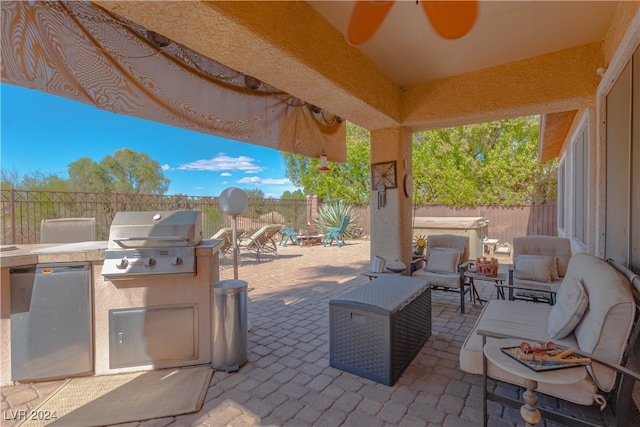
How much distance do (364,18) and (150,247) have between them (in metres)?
2.41

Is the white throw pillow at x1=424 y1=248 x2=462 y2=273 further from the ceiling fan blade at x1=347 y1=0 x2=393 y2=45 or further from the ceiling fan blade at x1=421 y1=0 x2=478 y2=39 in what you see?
the ceiling fan blade at x1=347 y1=0 x2=393 y2=45

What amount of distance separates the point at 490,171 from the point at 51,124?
16299 mm

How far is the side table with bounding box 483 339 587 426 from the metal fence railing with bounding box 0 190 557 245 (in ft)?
23.8

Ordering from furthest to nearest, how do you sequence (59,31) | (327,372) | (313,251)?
1. (313,251)
2. (327,372)
3. (59,31)

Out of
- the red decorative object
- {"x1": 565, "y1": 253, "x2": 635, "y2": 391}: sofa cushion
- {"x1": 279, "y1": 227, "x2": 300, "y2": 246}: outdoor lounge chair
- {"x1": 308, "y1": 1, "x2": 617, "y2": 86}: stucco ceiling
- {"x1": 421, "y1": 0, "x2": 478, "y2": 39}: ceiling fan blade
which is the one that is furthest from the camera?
{"x1": 279, "y1": 227, "x2": 300, "y2": 246}: outdoor lounge chair

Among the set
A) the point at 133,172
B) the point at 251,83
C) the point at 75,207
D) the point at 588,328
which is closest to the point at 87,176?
the point at 133,172

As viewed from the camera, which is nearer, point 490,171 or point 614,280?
point 614,280

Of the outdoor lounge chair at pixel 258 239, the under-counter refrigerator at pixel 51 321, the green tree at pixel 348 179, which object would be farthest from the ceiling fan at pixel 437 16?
the green tree at pixel 348 179

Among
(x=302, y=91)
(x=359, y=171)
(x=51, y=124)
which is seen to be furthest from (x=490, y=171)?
(x=51, y=124)

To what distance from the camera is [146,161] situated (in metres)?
13.5

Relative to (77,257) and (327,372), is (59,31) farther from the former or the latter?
(327,372)

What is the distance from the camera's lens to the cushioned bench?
5.12 feet

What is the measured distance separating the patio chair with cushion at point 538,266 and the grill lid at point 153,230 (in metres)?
3.58

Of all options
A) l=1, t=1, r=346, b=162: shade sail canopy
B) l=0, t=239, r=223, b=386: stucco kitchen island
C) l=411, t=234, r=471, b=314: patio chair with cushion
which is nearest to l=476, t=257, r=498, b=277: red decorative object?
l=411, t=234, r=471, b=314: patio chair with cushion
